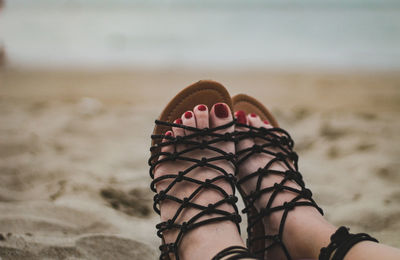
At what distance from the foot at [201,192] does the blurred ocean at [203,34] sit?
2279mm

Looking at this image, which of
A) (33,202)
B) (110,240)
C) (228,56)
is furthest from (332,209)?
(228,56)

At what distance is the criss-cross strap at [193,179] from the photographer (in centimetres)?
78

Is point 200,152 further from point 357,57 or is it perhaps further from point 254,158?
point 357,57

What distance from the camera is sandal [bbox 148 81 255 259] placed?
2.58 feet

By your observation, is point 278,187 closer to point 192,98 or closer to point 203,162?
point 203,162

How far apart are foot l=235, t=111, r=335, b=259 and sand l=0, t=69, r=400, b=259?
0.73 feet

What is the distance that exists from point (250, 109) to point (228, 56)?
2.53 meters

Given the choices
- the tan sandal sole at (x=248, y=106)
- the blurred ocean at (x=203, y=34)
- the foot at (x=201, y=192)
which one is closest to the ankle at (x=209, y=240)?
the foot at (x=201, y=192)

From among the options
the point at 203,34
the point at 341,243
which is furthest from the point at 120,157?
the point at 203,34

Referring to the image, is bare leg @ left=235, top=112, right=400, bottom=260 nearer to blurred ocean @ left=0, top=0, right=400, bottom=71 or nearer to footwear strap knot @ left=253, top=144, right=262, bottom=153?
footwear strap knot @ left=253, top=144, right=262, bottom=153

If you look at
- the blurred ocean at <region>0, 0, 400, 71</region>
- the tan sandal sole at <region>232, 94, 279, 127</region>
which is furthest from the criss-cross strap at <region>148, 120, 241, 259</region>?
the blurred ocean at <region>0, 0, 400, 71</region>

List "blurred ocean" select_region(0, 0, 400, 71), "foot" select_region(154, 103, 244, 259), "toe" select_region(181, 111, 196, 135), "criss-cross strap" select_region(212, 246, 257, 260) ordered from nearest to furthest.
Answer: "criss-cross strap" select_region(212, 246, 257, 260) < "foot" select_region(154, 103, 244, 259) < "toe" select_region(181, 111, 196, 135) < "blurred ocean" select_region(0, 0, 400, 71)

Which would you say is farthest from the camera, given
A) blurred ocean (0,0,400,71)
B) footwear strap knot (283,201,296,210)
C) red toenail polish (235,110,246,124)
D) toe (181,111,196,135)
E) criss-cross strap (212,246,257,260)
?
blurred ocean (0,0,400,71)

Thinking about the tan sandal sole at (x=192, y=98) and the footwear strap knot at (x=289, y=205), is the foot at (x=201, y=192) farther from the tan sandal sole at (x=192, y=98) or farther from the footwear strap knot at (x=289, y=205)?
the footwear strap knot at (x=289, y=205)
